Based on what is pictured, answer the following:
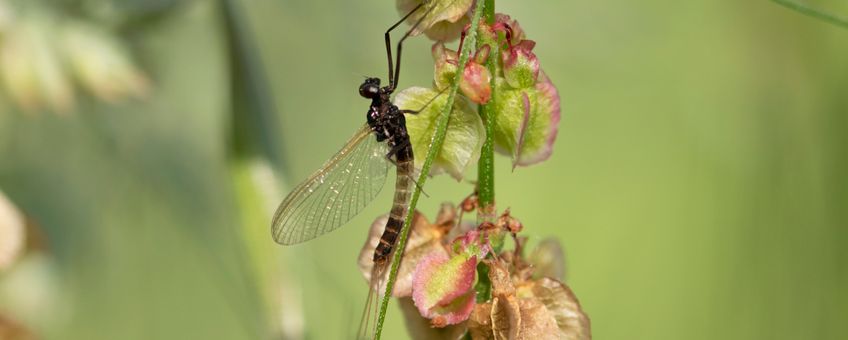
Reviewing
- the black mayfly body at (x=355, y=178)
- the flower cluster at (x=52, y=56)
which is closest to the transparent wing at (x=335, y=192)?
the black mayfly body at (x=355, y=178)

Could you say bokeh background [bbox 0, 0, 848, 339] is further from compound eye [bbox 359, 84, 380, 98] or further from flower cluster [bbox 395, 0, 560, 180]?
flower cluster [bbox 395, 0, 560, 180]

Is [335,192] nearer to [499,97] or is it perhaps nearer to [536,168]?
[499,97]

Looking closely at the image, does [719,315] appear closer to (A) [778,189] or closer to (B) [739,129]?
(A) [778,189]

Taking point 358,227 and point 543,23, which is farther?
point 543,23

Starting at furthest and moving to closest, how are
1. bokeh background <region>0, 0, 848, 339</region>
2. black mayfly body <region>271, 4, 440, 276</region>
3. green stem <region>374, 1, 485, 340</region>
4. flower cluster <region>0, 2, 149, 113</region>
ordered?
bokeh background <region>0, 0, 848, 339</region> < flower cluster <region>0, 2, 149, 113</region> < black mayfly body <region>271, 4, 440, 276</region> < green stem <region>374, 1, 485, 340</region>

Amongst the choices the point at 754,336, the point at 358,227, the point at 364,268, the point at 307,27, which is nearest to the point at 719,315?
the point at 754,336

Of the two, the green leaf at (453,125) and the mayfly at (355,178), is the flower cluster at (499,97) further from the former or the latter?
the mayfly at (355,178)

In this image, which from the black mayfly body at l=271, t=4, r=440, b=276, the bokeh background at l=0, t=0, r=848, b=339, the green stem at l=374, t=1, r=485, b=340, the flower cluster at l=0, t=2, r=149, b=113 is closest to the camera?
the green stem at l=374, t=1, r=485, b=340

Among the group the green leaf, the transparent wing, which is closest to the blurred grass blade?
the transparent wing
